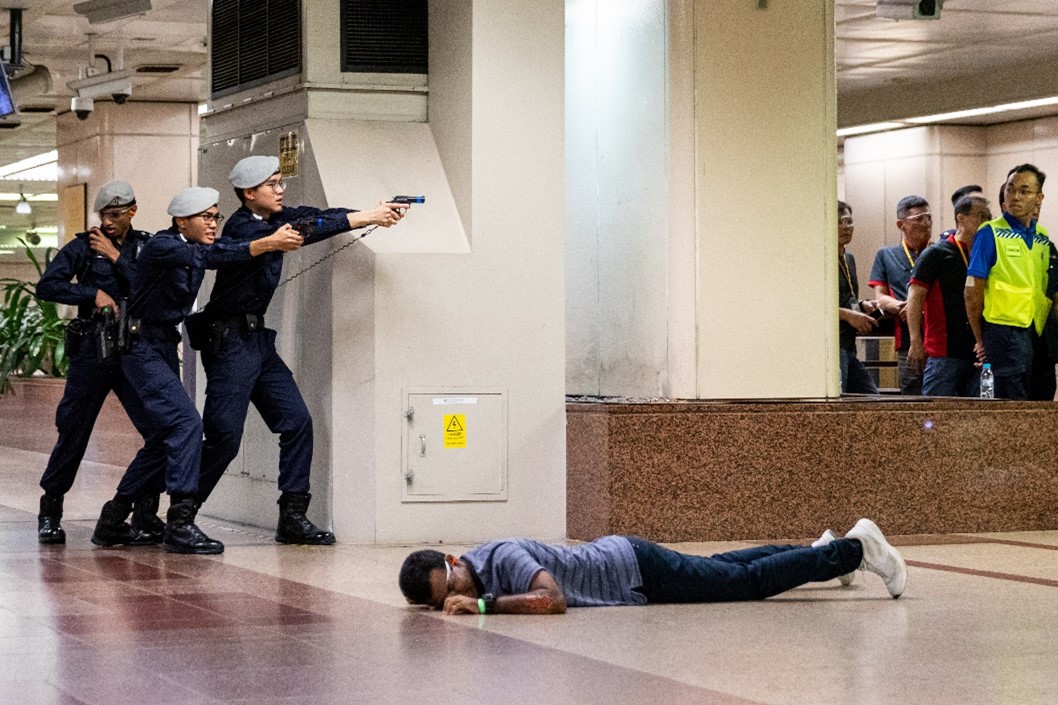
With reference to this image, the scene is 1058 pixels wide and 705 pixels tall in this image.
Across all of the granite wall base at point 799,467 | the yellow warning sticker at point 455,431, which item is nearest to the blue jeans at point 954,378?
the granite wall base at point 799,467

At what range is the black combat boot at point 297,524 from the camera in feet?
30.1

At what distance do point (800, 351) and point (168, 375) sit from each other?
3435 mm

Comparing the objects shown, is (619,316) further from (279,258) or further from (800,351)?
(279,258)

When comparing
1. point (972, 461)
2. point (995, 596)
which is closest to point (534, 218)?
point (972, 461)

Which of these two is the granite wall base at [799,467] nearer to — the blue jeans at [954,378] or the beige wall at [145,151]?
the blue jeans at [954,378]

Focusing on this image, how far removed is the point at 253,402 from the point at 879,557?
12.0ft

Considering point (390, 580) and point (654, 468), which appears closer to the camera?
point (390, 580)

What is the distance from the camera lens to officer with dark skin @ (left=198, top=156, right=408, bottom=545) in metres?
Result: 8.96

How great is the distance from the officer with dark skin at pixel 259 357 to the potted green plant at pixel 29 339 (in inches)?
424

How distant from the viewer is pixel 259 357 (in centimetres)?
904

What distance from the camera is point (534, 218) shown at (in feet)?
31.2

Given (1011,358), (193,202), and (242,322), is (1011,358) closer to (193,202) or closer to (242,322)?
(242,322)

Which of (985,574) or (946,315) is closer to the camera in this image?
(985,574)

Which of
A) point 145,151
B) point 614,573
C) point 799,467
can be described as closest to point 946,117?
point 145,151
